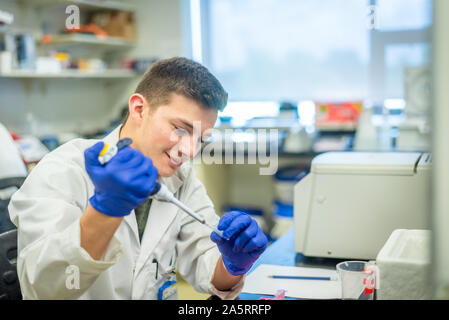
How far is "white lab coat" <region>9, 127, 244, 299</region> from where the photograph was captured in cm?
83

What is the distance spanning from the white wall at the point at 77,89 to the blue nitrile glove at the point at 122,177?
2.71 meters

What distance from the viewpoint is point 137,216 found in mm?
1218

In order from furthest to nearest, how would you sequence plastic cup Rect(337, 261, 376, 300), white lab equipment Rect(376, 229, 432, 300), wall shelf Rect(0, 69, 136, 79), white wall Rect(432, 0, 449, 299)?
wall shelf Rect(0, 69, 136, 79), plastic cup Rect(337, 261, 376, 300), white lab equipment Rect(376, 229, 432, 300), white wall Rect(432, 0, 449, 299)

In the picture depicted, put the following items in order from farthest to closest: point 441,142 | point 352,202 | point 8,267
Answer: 1. point 352,202
2. point 8,267
3. point 441,142

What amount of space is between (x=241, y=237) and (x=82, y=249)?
0.36 meters

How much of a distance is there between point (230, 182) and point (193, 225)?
2873 millimetres

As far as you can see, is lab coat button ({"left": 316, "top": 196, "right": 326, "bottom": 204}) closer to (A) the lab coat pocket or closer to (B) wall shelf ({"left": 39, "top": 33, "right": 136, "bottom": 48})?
(A) the lab coat pocket

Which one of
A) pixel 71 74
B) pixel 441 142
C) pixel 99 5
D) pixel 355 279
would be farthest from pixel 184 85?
pixel 99 5

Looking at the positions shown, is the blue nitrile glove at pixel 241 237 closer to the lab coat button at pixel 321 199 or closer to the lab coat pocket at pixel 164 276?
the lab coat pocket at pixel 164 276

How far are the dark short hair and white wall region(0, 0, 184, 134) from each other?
2347mm

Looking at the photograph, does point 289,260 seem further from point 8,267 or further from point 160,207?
point 8,267

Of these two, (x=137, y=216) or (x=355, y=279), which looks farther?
(x=137, y=216)

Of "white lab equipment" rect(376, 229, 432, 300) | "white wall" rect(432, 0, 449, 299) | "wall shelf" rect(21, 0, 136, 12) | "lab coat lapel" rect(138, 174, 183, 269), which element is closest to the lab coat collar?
"lab coat lapel" rect(138, 174, 183, 269)

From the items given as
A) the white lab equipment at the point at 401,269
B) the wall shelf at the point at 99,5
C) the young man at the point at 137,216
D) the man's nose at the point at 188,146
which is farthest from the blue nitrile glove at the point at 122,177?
the wall shelf at the point at 99,5
